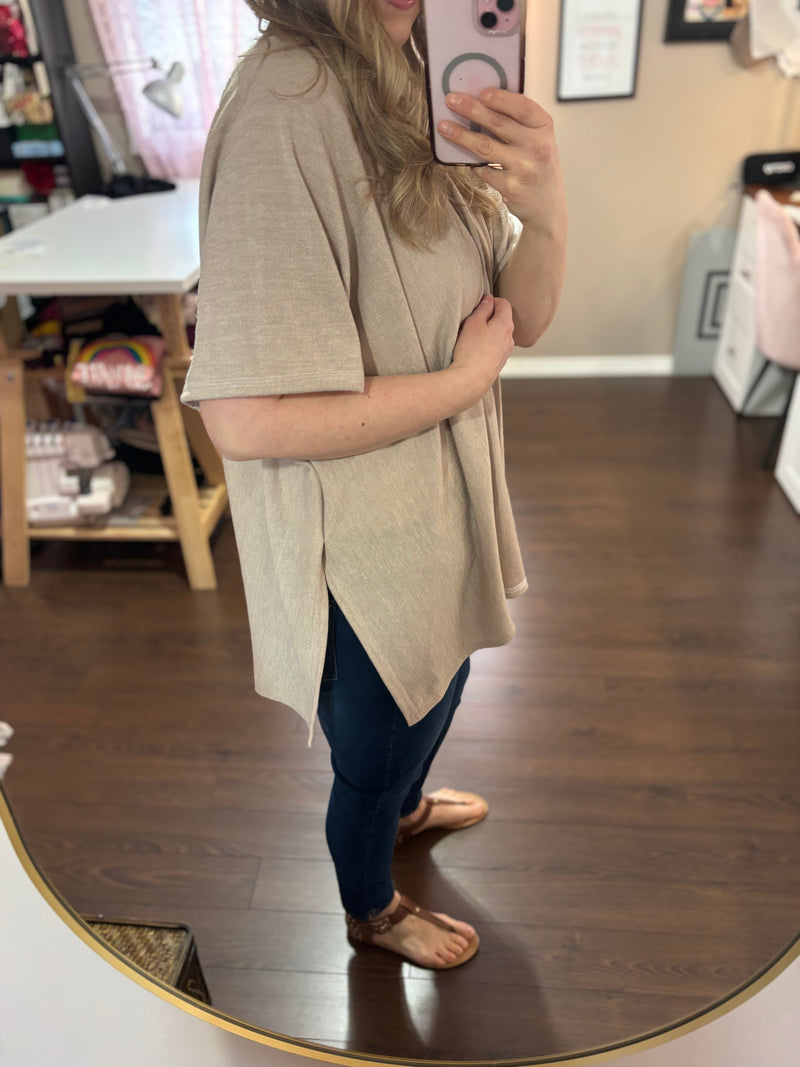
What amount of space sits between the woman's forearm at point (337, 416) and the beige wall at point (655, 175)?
2.23 feet

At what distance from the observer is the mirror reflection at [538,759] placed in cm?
103

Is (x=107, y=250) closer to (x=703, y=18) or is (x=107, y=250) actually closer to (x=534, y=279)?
(x=534, y=279)

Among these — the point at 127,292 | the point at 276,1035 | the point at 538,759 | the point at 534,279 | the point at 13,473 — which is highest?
the point at 534,279

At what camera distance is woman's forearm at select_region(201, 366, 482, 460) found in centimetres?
50

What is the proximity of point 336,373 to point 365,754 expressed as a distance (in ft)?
1.36

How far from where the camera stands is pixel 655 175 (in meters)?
1.86

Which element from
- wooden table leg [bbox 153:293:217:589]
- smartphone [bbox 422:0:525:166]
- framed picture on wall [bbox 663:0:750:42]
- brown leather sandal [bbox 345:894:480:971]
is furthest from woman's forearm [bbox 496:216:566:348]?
framed picture on wall [bbox 663:0:750:42]

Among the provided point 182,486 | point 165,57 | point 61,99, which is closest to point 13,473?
point 182,486

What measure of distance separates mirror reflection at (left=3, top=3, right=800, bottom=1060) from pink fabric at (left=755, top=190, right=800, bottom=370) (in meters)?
0.22

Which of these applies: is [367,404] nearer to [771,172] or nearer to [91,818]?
[91,818]

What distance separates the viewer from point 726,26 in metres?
2.03

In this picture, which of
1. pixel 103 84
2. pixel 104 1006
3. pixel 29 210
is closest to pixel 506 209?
pixel 104 1006

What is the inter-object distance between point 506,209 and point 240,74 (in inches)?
7.7

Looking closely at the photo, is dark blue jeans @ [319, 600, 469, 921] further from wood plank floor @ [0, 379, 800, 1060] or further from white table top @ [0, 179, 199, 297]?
white table top @ [0, 179, 199, 297]
